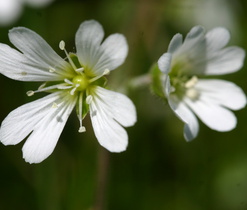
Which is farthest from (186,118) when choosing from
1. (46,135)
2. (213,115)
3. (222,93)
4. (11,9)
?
(11,9)

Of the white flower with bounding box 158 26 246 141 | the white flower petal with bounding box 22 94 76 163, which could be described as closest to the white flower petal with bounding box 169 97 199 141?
the white flower with bounding box 158 26 246 141

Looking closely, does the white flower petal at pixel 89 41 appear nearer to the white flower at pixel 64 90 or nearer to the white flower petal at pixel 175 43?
the white flower at pixel 64 90

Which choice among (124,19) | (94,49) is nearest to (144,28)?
(124,19)

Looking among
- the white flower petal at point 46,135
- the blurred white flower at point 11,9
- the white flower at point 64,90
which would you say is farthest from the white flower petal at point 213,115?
the blurred white flower at point 11,9

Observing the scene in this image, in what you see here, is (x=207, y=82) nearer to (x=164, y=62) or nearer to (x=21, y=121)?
(x=164, y=62)

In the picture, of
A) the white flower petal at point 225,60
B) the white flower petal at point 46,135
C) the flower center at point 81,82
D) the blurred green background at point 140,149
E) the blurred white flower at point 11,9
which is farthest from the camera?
the blurred white flower at point 11,9

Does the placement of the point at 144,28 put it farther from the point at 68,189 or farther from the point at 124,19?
the point at 68,189

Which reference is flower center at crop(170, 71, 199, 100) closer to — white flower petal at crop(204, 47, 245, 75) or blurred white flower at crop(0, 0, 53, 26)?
white flower petal at crop(204, 47, 245, 75)
